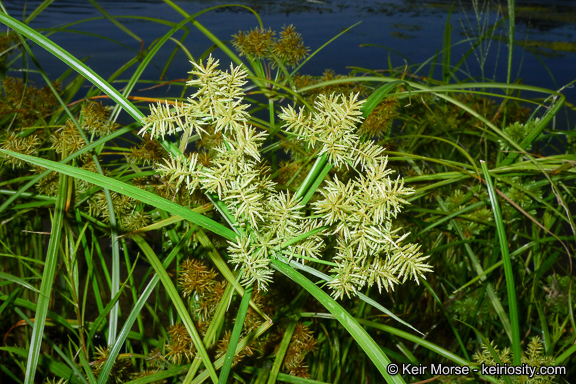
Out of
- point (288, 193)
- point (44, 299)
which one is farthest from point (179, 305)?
point (288, 193)

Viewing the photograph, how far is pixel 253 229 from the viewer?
0.32 metres

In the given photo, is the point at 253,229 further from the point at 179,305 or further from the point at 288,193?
the point at 179,305

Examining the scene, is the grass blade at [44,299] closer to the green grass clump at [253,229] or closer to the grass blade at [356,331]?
the green grass clump at [253,229]

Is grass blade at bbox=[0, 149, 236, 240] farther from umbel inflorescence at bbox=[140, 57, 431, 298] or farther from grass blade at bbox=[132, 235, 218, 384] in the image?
grass blade at bbox=[132, 235, 218, 384]

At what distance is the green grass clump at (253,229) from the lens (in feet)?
0.99

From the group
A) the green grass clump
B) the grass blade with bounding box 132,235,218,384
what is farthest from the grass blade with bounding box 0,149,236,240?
the grass blade with bounding box 132,235,218,384

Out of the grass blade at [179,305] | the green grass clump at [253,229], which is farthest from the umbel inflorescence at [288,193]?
the grass blade at [179,305]

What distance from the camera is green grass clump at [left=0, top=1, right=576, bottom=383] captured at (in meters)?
0.30

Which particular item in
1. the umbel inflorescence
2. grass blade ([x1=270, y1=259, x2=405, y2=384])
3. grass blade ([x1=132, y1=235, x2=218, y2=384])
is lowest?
grass blade ([x1=132, y1=235, x2=218, y2=384])

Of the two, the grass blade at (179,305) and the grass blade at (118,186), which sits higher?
the grass blade at (118,186)

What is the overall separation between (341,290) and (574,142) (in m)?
0.80

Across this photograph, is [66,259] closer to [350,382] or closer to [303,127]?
[303,127]

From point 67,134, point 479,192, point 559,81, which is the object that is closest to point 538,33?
point 559,81

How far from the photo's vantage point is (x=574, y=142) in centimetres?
89
